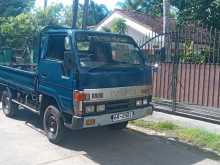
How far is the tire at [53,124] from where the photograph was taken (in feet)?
21.8

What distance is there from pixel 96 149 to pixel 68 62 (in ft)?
5.42

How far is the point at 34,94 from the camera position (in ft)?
24.6

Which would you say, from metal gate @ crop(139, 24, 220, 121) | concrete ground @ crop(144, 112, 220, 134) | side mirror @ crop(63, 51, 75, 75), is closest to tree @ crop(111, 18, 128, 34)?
metal gate @ crop(139, 24, 220, 121)

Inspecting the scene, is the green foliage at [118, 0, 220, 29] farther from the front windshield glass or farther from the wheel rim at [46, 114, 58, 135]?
the wheel rim at [46, 114, 58, 135]

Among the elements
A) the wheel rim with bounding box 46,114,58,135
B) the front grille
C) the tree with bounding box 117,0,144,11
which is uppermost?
the tree with bounding box 117,0,144,11

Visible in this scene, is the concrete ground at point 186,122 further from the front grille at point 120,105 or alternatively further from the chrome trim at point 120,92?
the front grille at point 120,105

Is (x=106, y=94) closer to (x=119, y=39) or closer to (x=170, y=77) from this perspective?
(x=119, y=39)

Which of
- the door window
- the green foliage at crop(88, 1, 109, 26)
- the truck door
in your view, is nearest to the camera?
the truck door

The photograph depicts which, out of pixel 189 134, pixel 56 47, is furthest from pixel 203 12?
pixel 56 47

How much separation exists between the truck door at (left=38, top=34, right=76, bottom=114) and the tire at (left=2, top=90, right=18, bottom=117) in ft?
6.28

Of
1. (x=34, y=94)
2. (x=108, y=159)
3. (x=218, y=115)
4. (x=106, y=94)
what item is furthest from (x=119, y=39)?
(x=218, y=115)

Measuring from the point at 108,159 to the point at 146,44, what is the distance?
17.0ft

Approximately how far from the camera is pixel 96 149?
21.9ft

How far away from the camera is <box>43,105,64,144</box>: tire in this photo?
21.8ft
